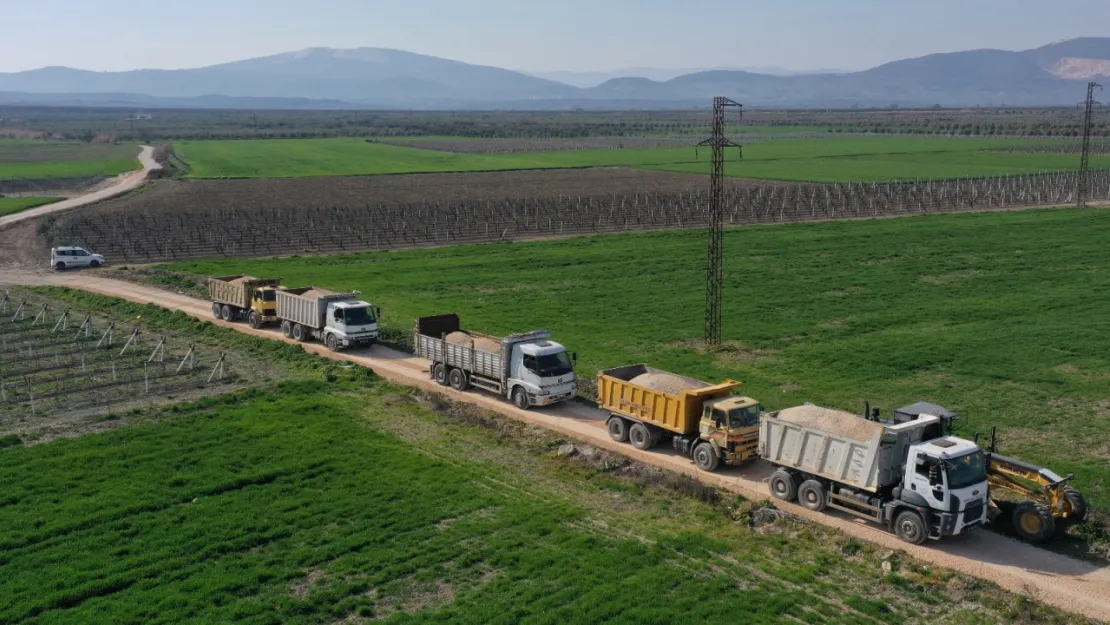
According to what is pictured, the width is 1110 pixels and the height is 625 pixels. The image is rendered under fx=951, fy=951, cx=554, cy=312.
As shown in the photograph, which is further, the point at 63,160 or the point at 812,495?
the point at 63,160

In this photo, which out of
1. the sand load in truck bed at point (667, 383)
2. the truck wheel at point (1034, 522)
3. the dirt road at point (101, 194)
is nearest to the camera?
the truck wheel at point (1034, 522)

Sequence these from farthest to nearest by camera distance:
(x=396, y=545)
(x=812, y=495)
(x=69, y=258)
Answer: (x=69, y=258) → (x=812, y=495) → (x=396, y=545)

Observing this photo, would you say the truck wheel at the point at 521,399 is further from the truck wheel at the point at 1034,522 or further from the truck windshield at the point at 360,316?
the truck wheel at the point at 1034,522

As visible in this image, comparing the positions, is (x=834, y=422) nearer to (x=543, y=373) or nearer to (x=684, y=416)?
(x=684, y=416)

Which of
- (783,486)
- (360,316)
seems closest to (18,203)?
(360,316)

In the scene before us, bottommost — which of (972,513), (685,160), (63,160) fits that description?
(972,513)

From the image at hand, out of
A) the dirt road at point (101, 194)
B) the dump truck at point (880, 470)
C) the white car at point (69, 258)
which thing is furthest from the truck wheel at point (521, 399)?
the dirt road at point (101, 194)
